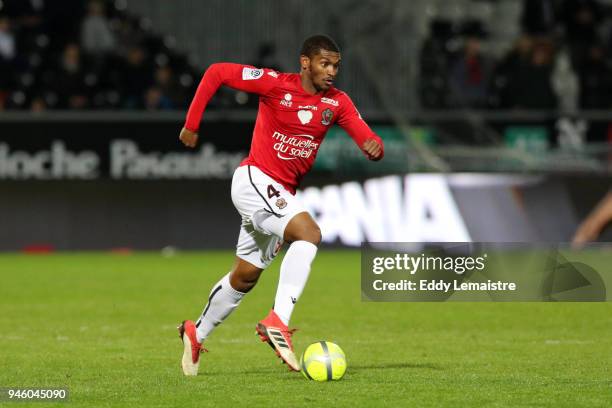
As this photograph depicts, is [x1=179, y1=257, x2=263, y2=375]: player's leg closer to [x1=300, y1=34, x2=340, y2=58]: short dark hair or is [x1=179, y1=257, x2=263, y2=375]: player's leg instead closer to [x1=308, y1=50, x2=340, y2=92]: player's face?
[x1=308, y1=50, x2=340, y2=92]: player's face

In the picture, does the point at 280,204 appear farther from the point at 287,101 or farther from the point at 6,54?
the point at 6,54

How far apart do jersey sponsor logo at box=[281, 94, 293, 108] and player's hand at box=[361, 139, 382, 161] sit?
1.85ft

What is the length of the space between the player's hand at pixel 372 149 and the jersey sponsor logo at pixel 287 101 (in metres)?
0.56

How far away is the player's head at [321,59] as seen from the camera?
8.43 metres

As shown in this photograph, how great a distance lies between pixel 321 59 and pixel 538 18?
639 inches

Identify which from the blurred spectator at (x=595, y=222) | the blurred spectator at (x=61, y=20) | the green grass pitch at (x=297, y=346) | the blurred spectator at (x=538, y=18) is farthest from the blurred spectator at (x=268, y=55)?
the blurred spectator at (x=595, y=222)

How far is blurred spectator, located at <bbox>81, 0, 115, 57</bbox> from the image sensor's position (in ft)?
70.1

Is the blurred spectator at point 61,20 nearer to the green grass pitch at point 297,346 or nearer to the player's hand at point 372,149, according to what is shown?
the green grass pitch at point 297,346

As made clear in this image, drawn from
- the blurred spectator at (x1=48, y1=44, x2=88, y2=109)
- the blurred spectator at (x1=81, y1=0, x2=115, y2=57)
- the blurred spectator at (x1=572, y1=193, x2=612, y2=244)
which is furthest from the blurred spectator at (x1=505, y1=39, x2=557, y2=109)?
the blurred spectator at (x1=48, y1=44, x2=88, y2=109)

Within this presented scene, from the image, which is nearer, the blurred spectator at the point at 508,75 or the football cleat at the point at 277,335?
the football cleat at the point at 277,335

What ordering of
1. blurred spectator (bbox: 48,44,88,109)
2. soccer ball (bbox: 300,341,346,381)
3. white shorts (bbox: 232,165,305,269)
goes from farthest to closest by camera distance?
blurred spectator (bbox: 48,44,88,109), white shorts (bbox: 232,165,305,269), soccer ball (bbox: 300,341,346,381)

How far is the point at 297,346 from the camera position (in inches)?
394

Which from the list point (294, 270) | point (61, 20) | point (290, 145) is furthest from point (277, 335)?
point (61, 20)

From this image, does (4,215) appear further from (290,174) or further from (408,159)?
(290,174)
